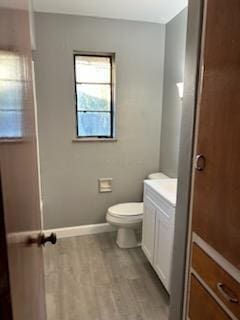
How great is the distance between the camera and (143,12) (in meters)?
2.63

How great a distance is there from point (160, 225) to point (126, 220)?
24.3 inches

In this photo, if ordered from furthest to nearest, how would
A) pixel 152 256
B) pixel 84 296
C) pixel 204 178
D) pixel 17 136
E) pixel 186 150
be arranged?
pixel 152 256
pixel 84 296
pixel 186 150
pixel 204 178
pixel 17 136

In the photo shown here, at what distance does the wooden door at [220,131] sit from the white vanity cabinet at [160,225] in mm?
758

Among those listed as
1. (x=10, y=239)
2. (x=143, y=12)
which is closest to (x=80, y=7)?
(x=143, y=12)

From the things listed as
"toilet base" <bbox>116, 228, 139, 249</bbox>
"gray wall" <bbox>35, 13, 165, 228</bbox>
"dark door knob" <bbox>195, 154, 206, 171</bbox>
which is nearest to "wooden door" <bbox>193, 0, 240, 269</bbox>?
"dark door knob" <bbox>195, 154, 206, 171</bbox>

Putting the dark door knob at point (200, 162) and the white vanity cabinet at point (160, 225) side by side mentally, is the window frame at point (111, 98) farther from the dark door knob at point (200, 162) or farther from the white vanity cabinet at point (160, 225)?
the dark door knob at point (200, 162)

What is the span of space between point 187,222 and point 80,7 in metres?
2.22

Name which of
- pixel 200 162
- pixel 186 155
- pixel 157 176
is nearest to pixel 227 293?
pixel 200 162

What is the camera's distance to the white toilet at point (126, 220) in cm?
272

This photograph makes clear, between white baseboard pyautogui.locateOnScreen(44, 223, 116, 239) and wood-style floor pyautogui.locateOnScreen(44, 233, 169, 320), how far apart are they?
16 cm

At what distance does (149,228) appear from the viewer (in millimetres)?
2406

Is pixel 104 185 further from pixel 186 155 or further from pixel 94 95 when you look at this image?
pixel 186 155

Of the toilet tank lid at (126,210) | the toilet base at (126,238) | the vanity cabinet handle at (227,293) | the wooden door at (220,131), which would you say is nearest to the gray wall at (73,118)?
the toilet tank lid at (126,210)

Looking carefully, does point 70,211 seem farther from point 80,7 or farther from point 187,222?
point 80,7
